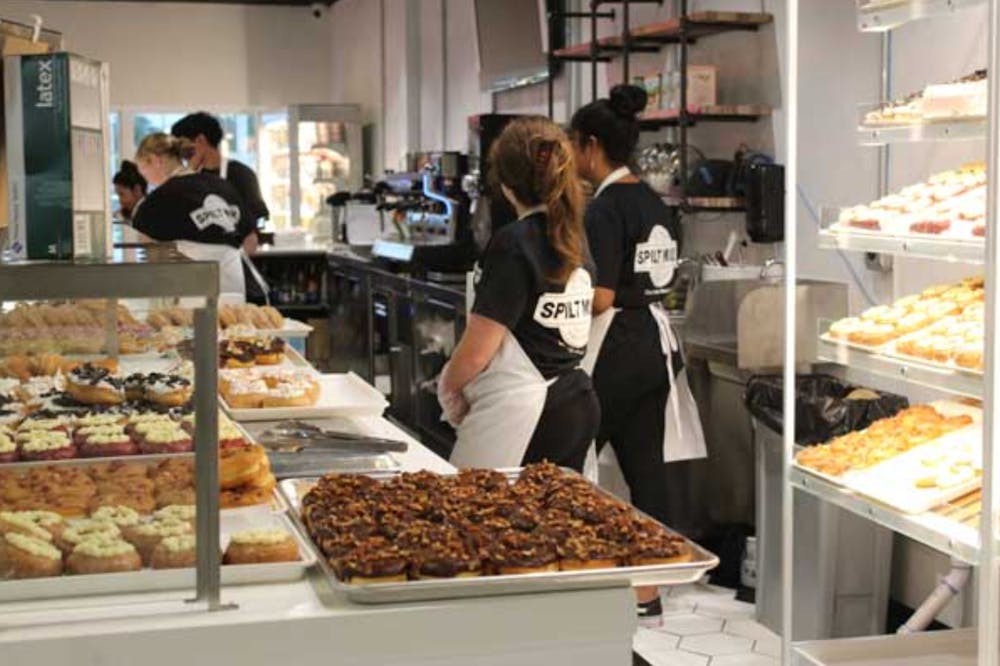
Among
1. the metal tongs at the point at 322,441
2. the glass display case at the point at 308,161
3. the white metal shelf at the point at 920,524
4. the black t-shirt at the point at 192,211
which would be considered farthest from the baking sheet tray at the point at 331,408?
the glass display case at the point at 308,161

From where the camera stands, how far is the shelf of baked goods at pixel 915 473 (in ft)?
11.1

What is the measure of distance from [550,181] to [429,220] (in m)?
5.34

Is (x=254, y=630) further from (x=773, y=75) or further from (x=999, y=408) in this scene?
(x=773, y=75)

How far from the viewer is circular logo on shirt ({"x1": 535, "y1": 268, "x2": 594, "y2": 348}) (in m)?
3.95

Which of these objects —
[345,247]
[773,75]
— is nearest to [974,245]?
[773,75]

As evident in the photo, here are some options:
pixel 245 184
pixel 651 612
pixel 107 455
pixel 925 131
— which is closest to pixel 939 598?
pixel 651 612

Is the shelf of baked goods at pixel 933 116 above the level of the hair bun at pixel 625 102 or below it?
below

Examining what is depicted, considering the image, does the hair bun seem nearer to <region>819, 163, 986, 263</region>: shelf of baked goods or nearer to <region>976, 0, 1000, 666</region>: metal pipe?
<region>819, 163, 986, 263</region>: shelf of baked goods

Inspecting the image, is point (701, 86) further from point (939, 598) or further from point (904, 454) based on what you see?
point (904, 454)

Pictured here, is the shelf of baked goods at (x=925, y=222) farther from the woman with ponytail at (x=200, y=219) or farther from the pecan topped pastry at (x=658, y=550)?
the woman with ponytail at (x=200, y=219)

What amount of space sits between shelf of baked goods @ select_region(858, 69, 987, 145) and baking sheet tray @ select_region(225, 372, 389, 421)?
1.47 metres

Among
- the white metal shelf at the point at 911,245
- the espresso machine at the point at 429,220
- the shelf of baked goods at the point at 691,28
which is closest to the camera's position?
the white metal shelf at the point at 911,245

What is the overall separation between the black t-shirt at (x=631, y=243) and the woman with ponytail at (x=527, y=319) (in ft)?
2.76

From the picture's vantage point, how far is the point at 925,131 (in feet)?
11.6
